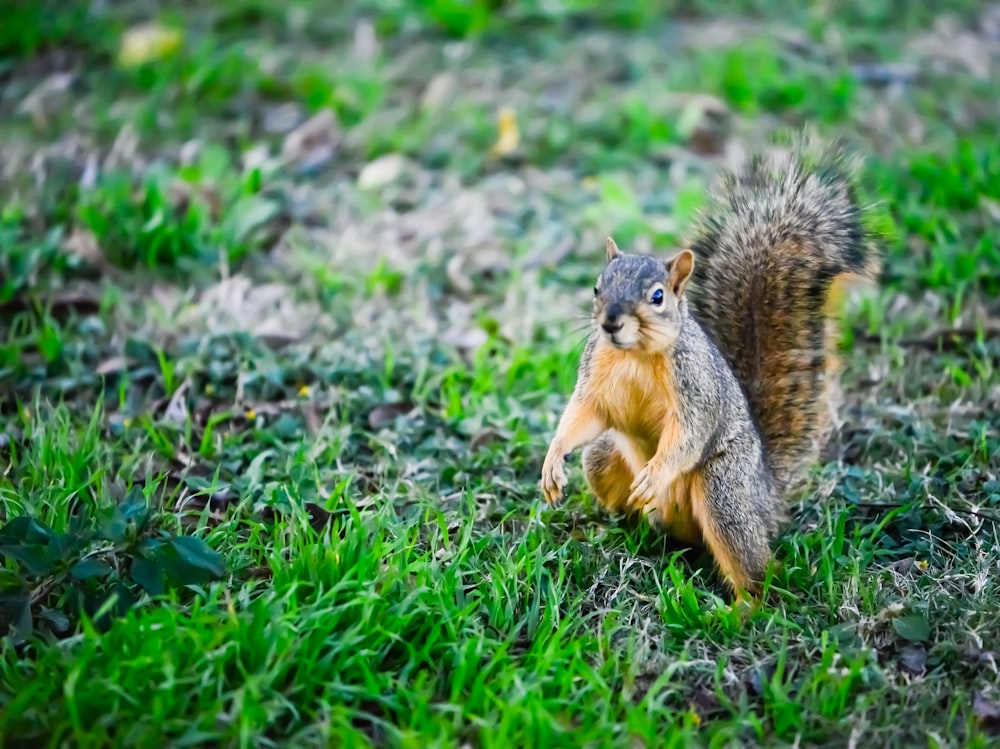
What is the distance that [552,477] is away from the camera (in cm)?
297

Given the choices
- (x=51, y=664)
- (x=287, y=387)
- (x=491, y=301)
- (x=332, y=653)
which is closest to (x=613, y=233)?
(x=491, y=301)

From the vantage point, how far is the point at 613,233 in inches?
180

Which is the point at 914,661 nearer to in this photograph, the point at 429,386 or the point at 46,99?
the point at 429,386

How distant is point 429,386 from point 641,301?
119 centimetres

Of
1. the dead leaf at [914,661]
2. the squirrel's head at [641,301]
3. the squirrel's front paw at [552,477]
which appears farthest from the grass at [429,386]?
the squirrel's head at [641,301]

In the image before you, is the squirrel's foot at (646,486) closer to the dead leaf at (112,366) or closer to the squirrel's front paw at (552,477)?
the squirrel's front paw at (552,477)

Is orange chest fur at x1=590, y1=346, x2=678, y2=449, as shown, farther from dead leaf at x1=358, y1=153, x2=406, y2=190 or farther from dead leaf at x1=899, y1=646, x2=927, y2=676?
dead leaf at x1=358, y1=153, x2=406, y2=190

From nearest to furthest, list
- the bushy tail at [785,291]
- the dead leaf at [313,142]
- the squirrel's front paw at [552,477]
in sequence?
the squirrel's front paw at [552,477], the bushy tail at [785,291], the dead leaf at [313,142]

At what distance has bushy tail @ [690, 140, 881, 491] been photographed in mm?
3127

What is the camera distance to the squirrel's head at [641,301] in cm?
268

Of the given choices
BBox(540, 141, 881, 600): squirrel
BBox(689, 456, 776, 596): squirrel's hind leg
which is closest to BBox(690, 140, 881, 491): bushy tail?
BBox(540, 141, 881, 600): squirrel

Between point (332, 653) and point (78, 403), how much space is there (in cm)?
164

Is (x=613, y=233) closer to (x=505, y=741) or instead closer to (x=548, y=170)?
(x=548, y=170)

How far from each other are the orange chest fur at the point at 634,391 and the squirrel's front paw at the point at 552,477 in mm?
169
